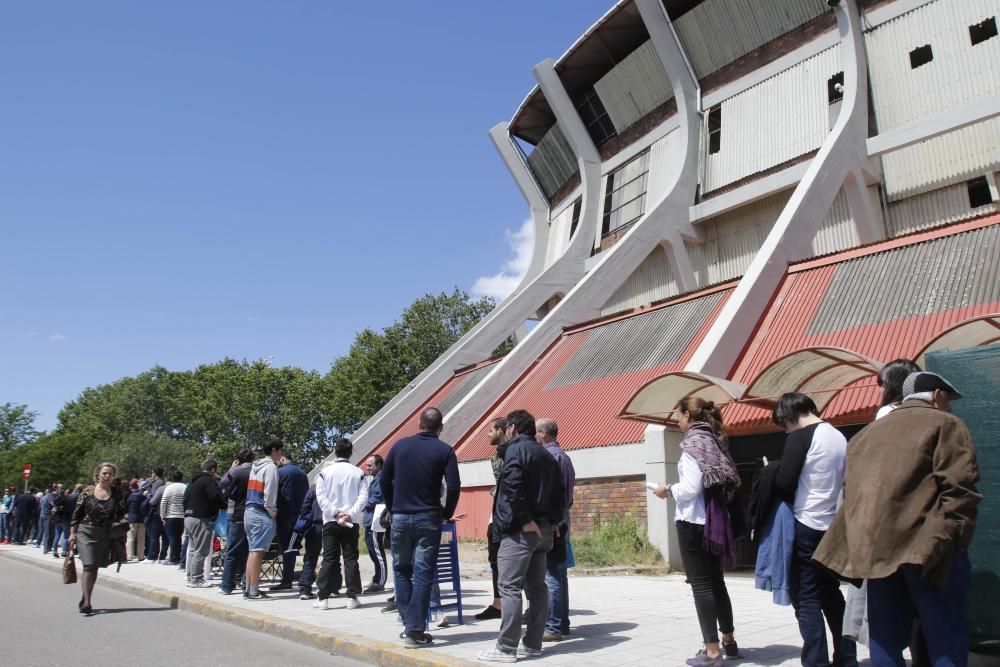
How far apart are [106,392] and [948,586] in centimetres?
9013

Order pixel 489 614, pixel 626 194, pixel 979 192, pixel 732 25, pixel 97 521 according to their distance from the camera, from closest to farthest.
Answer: pixel 489 614 → pixel 97 521 → pixel 979 192 → pixel 732 25 → pixel 626 194

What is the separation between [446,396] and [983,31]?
19027mm

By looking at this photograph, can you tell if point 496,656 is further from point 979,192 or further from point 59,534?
point 979,192

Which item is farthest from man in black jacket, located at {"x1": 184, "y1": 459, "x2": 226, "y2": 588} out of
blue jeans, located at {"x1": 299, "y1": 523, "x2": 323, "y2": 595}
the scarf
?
the scarf

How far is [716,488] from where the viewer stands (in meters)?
5.19

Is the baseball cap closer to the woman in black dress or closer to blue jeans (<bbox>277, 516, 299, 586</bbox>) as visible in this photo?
blue jeans (<bbox>277, 516, 299, 586</bbox>)

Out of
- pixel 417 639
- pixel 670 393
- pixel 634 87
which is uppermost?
pixel 634 87

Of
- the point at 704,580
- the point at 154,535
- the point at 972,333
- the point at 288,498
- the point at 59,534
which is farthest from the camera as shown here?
the point at 59,534

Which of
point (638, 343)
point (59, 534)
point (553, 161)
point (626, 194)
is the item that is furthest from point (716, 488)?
point (553, 161)

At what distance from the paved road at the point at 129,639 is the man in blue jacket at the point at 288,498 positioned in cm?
144

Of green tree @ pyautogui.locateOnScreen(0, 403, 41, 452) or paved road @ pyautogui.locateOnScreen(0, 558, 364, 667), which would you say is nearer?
paved road @ pyautogui.locateOnScreen(0, 558, 364, 667)

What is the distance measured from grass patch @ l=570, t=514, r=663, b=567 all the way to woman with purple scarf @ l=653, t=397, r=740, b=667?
21.5 ft

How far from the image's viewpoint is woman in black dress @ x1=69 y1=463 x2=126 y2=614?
8.75 metres

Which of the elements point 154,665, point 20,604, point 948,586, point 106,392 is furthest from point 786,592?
point 106,392
